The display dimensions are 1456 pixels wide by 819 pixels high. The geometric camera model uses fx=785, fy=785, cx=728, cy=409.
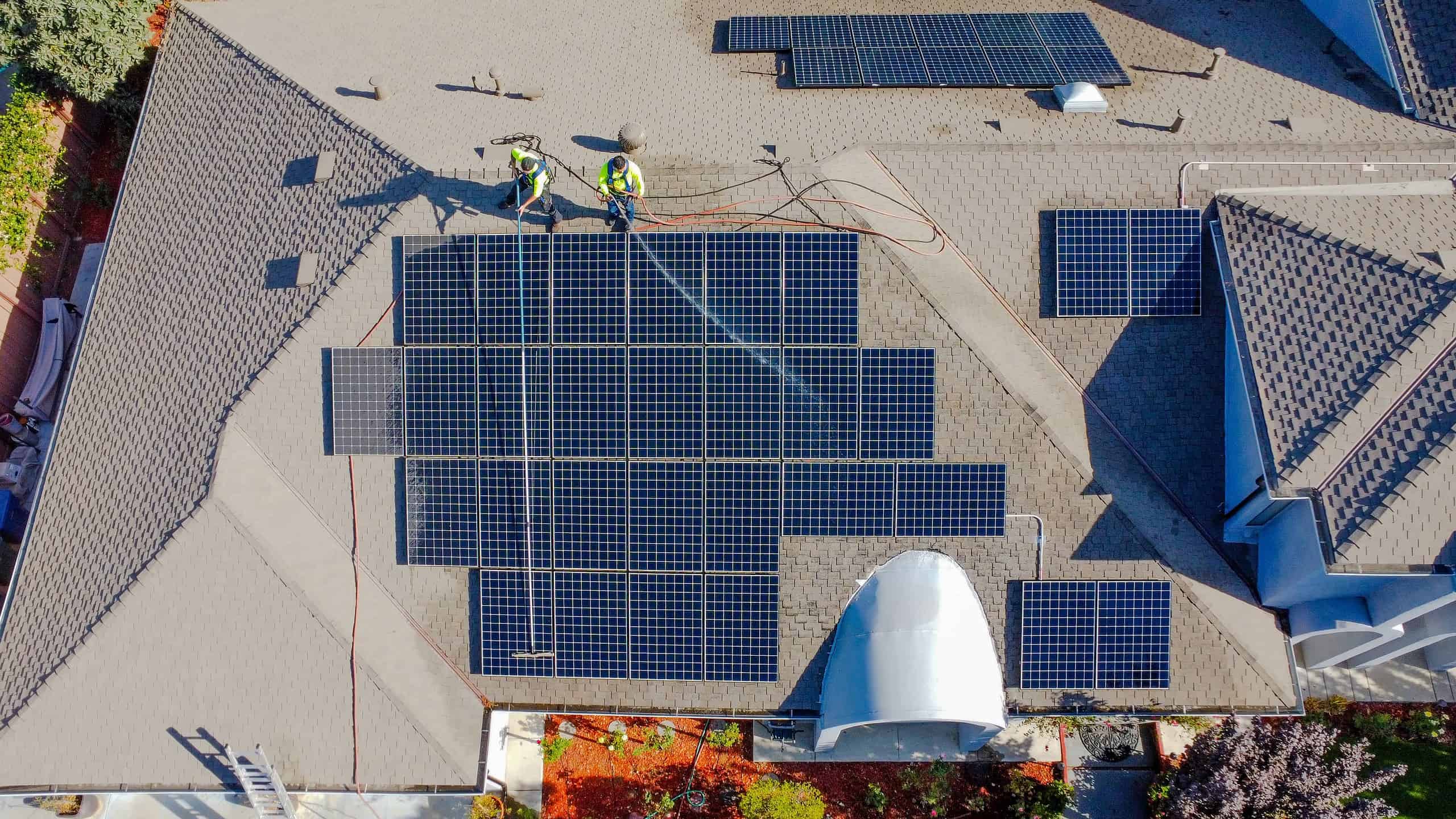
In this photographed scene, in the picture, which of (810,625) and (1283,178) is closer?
(810,625)

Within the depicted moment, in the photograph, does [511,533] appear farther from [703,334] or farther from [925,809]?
[925,809]

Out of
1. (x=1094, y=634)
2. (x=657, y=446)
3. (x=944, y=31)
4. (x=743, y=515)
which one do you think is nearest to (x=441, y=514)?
(x=657, y=446)

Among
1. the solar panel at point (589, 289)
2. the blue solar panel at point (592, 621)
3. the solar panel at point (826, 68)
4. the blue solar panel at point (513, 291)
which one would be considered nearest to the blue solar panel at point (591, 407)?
the solar panel at point (589, 289)

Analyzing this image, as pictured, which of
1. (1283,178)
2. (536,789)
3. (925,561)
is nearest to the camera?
(925,561)

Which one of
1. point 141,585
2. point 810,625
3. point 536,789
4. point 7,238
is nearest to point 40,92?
point 7,238

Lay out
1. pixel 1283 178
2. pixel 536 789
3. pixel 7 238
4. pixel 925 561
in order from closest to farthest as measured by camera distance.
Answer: pixel 925 561 < pixel 1283 178 < pixel 536 789 < pixel 7 238

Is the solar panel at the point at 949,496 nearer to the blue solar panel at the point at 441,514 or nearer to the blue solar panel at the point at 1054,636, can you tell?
the blue solar panel at the point at 1054,636

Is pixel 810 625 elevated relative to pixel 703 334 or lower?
lower

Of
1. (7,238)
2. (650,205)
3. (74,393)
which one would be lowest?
(74,393)
